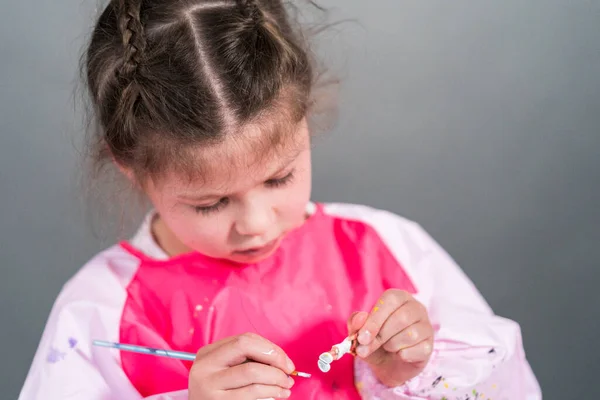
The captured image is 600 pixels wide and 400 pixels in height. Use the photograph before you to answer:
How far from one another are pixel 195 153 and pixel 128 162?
0.13 metres

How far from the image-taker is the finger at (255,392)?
0.92m

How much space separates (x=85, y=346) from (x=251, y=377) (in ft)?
0.98

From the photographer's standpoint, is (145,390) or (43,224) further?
(43,224)

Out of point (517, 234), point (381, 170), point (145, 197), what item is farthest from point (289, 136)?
point (517, 234)

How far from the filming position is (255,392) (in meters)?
0.92

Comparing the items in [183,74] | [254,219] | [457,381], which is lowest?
[457,381]

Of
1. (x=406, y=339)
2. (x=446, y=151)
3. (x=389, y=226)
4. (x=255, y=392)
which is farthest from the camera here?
(x=446, y=151)

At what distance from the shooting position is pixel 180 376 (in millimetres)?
1093

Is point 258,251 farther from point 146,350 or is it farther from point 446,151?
point 446,151

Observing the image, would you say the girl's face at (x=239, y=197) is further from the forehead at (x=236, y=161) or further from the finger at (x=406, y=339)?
the finger at (x=406, y=339)

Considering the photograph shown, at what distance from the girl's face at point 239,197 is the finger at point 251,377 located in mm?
167

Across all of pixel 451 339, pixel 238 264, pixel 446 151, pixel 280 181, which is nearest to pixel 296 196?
pixel 280 181

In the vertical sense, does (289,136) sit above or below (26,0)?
below

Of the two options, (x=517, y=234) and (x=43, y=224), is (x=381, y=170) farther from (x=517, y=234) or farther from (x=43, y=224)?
(x=43, y=224)
